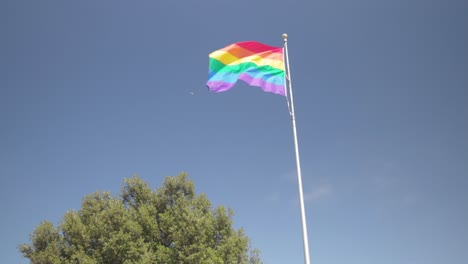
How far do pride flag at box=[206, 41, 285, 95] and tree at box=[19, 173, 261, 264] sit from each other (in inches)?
653

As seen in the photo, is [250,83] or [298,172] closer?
[298,172]

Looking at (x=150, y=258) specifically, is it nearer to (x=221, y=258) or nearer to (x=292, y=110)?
(x=221, y=258)

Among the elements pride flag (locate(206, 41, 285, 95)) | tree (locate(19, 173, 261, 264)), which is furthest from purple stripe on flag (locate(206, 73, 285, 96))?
tree (locate(19, 173, 261, 264))

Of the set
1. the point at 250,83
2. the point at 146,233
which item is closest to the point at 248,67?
the point at 250,83

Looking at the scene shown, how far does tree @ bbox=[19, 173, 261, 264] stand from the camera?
3053 centimetres

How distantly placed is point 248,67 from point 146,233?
789 inches

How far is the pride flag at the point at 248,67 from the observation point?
18484 mm

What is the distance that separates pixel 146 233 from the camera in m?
32.6

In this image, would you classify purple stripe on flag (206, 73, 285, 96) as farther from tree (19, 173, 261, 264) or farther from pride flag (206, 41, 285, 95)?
tree (19, 173, 261, 264)

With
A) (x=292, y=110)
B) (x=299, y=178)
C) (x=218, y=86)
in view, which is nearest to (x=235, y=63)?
(x=218, y=86)

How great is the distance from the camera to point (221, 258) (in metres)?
30.7

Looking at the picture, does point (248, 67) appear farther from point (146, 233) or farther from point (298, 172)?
point (146, 233)

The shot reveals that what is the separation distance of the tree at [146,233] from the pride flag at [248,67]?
54.4ft

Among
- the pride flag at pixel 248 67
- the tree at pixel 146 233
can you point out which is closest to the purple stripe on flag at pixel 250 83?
the pride flag at pixel 248 67
